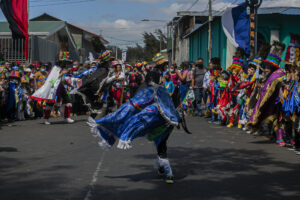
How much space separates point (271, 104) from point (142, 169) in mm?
4030

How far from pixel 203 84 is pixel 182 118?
928 cm

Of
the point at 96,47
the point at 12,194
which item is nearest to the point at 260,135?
the point at 12,194

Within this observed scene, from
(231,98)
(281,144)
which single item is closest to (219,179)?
(281,144)

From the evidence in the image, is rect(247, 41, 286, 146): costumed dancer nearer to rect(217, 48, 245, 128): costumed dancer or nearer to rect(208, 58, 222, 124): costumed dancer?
rect(217, 48, 245, 128): costumed dancer

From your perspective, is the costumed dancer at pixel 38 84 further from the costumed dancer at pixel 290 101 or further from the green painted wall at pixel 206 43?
the green painted wall at pixel 206 43

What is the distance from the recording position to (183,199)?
17.4 ft

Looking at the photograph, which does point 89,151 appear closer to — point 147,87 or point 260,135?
point 147,87

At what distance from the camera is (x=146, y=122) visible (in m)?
6.20

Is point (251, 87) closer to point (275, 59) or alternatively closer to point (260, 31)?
point (275, 59)

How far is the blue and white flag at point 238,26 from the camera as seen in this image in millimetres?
16250

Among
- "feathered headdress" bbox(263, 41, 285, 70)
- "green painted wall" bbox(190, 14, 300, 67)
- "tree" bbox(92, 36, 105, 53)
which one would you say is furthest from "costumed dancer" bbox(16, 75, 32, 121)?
"tree" bbox(92, 36, 105, 53)

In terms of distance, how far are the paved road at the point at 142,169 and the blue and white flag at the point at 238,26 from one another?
20.3 feet

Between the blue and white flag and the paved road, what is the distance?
6191 mm

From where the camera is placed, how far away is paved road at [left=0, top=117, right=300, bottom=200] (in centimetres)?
559
